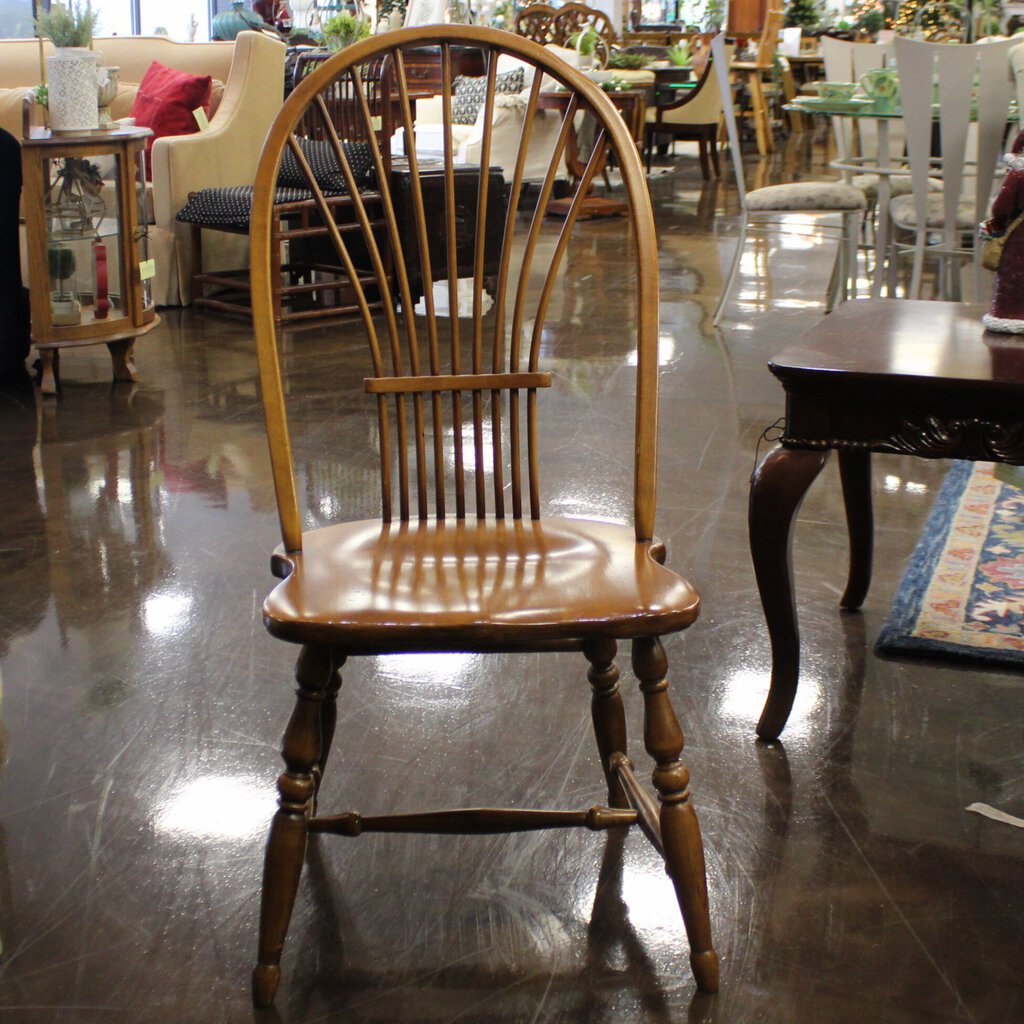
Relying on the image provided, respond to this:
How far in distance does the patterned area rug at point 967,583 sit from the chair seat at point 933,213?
1.39 m

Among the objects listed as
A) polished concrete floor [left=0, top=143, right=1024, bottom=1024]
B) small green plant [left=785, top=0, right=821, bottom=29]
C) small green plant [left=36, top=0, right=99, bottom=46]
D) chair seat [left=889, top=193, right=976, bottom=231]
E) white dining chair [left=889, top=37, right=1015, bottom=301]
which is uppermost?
small green plant [left=785, top=0, right=821, bottom=29]

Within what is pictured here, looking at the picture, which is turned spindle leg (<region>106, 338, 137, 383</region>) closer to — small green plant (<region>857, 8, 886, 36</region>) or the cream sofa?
the cream sofa

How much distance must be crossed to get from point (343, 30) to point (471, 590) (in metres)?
4.82

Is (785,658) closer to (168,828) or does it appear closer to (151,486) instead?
(168,828)

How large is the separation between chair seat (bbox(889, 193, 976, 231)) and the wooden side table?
8.46ft

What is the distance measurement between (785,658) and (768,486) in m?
0.28

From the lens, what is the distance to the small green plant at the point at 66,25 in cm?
381

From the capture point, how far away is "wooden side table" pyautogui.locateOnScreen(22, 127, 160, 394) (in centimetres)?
381

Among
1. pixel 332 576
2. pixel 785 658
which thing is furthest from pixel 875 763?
pixel 332 576

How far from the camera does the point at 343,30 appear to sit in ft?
18.2

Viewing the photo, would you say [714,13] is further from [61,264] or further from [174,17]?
[61,264]

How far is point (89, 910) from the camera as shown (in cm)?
150

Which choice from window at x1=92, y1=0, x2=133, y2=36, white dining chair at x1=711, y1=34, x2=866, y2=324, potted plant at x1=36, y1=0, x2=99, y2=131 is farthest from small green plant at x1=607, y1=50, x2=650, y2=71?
potted plant at x1=36, y1=0, x2=99, y2=131

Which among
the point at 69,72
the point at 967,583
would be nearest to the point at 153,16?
the point at 69,72
